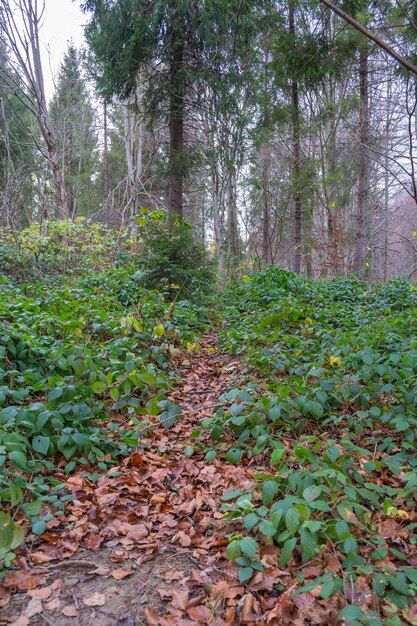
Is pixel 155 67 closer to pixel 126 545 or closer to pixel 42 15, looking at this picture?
pixel 42 15

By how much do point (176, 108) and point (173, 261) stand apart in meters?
3.77

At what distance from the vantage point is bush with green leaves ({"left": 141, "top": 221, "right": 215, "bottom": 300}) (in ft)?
21.0

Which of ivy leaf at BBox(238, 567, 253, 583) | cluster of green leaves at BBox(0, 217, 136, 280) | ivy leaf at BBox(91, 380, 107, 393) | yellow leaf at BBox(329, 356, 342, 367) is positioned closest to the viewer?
ivy leaf at BBox(238, 567, 253, 583)

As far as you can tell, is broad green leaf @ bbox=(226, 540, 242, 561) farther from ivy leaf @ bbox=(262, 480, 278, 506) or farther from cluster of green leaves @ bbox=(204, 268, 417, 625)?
ivy leaf @ bbox=(262, 480, 278, 506)

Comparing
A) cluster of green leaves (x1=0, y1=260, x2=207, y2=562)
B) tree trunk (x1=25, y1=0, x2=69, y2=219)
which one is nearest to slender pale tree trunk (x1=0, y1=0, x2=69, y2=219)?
tree trunk (x1=25, y1=0, x2=69, y2=219)

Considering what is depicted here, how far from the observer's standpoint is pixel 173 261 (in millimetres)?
6523

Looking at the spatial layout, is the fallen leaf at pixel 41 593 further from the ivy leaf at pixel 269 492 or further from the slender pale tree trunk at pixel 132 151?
the slender pale tree trunk at pixel 132 151

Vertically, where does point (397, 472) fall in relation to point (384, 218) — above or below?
below

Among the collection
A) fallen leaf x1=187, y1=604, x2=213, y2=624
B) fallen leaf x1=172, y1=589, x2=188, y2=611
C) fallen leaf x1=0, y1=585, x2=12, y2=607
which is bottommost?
fallen leaf x1=187, y1=604, x2=213, y2=624

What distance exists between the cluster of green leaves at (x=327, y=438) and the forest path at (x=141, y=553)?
0.16 meters

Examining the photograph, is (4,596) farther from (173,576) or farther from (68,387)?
(68,387)

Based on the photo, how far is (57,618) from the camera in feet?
5.39

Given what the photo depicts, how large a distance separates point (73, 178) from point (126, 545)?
2088cm

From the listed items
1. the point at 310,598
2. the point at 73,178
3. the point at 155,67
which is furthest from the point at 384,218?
the point at 310,598
